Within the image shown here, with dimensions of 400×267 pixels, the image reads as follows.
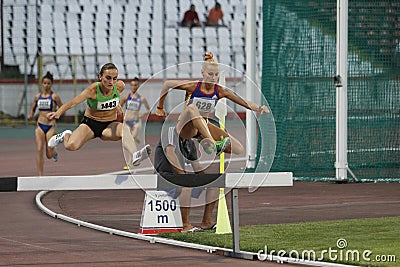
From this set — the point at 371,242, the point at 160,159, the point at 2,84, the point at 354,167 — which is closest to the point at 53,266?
the point at 160,159

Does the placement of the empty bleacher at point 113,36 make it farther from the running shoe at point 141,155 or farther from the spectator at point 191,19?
the running shoe at point 141,155

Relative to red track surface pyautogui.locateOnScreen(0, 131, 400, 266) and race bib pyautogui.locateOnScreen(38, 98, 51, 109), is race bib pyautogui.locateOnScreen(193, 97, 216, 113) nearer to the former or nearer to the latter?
red track surface pyautogui.locateOnScreen(0, 131, 400, 266)

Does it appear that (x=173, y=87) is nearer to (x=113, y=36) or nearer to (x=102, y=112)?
(x=102, y=112)

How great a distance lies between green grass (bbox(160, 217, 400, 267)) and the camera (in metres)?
10.3

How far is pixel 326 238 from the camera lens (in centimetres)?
1157

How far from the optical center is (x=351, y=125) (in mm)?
19297

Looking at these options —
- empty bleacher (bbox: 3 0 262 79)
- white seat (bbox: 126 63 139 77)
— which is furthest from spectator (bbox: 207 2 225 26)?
white seat (bbox: 126 63 139 77)

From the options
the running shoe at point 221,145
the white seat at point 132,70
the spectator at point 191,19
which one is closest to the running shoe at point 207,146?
the running shoe at point 221,145

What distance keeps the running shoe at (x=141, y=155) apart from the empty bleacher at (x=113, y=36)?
2723cm

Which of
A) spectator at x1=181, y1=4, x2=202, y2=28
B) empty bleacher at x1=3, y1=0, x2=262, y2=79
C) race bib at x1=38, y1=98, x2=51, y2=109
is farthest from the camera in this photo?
spectator at x1=181, y1=4, x2=202, y2=28

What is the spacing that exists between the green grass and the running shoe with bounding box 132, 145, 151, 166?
142cm

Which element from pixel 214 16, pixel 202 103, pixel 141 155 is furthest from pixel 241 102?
pixel 214 16

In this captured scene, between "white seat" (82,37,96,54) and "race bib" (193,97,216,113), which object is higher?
"white seat" (82,37,96,54)

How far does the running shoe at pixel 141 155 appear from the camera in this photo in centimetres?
1052
